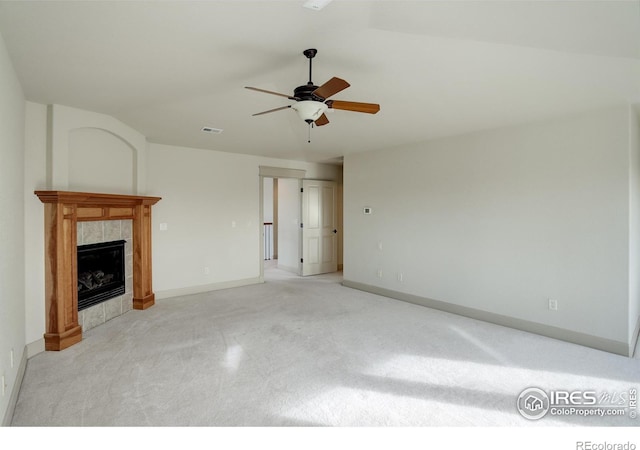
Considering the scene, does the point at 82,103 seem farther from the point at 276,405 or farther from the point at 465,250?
the point at 465,250

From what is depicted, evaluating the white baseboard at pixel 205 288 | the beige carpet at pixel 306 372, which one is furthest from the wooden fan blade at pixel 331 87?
the white baseboard at pixel 205 288

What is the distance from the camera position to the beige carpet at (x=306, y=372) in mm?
2311

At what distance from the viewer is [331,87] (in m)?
2.35

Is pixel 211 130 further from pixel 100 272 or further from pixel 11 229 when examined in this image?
pixel 11 229

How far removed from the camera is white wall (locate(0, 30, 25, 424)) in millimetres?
2203

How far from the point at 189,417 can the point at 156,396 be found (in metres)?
0.45

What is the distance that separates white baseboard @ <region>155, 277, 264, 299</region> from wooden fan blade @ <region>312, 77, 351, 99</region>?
4.37 meters

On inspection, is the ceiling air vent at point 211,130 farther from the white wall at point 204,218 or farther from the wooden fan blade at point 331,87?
the wooden fan blade at point 331,87

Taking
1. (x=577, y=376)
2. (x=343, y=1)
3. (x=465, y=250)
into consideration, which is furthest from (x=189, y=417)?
(x=465, y=250)

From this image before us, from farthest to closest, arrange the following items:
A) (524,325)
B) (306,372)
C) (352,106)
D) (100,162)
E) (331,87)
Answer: (100,162) → (524,325) → (306,372) → (352,106) → (331,87)

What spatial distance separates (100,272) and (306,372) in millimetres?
3232

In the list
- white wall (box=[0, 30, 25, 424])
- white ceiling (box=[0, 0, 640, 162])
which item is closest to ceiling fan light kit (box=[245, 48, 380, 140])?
white ceiling (box=[0, 0, 640, 162])

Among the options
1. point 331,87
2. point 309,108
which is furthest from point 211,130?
point 331,87

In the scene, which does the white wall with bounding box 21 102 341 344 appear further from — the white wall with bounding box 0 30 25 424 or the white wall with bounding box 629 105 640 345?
the white wall with bounding box 629 105 640 345
